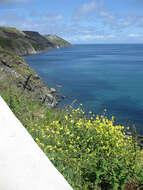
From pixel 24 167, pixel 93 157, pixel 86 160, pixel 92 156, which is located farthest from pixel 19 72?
pixel 24 167

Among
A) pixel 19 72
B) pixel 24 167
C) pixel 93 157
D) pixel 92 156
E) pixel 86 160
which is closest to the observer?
pixel 24 167

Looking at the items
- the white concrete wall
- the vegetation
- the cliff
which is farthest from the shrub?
the cliff

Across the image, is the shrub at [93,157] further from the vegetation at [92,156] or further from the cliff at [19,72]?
the cliff at [19,72]

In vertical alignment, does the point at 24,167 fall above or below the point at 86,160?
above

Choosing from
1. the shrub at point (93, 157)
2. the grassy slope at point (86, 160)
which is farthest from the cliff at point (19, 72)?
the shrub at point (93, 157)

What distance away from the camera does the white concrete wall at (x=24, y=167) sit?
1.65 metres

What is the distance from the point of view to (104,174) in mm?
4230

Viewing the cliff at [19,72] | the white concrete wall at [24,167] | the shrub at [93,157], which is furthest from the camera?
the cliff at [19,72]

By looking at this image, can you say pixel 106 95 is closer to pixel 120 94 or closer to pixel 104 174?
pixel 120 94

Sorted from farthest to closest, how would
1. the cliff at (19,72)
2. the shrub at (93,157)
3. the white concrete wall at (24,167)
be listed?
the cliff at (19,72) → the shrub at (93,157) → the white concrete wall at (24,167)

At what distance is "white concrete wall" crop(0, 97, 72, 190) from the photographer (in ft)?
5.42

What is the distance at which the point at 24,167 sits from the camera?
178cm

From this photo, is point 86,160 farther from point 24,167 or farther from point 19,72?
point 19,72

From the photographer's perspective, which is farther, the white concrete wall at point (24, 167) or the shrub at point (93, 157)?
the shrub at point (93, 157)
